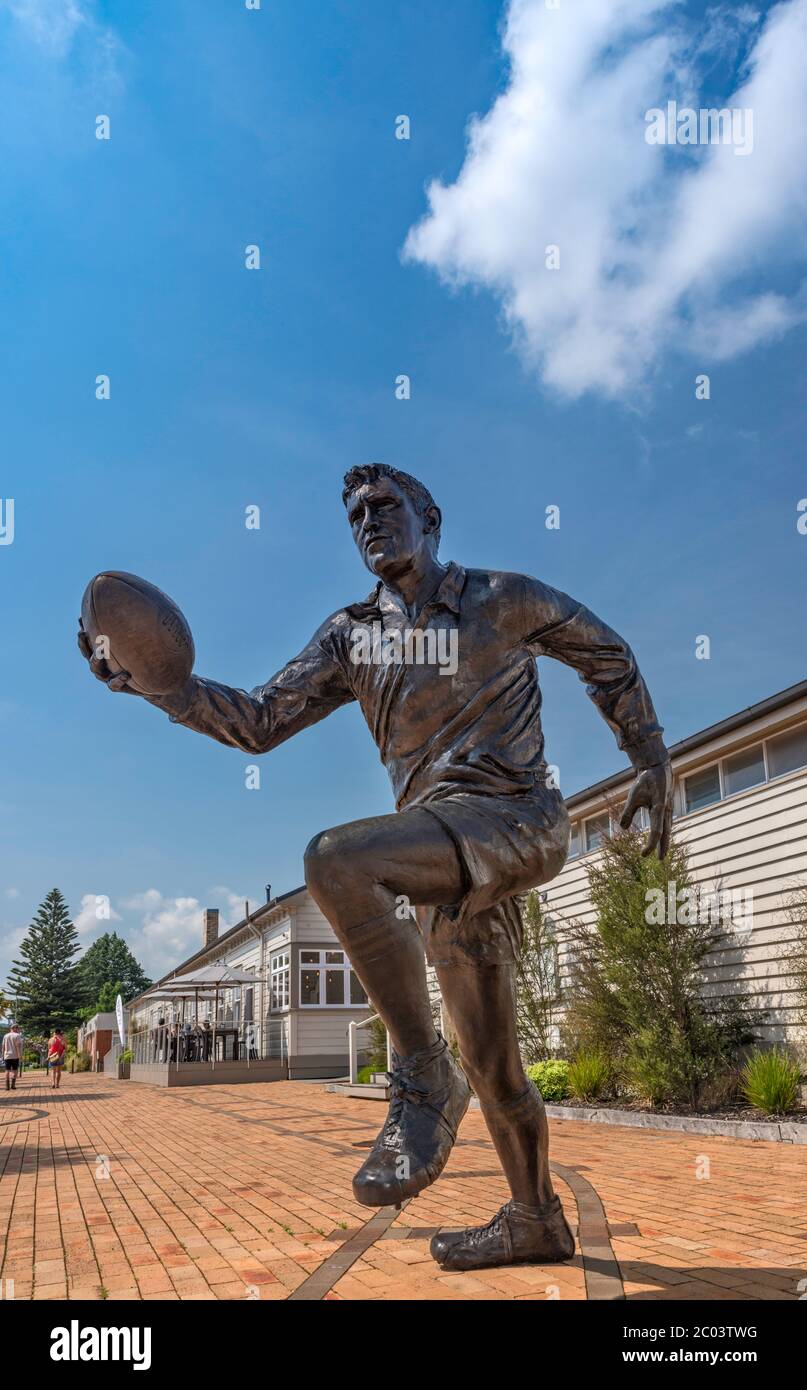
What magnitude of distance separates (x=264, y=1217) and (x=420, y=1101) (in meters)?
3.77

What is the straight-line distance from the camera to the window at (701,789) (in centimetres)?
1359

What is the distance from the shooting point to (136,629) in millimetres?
2650

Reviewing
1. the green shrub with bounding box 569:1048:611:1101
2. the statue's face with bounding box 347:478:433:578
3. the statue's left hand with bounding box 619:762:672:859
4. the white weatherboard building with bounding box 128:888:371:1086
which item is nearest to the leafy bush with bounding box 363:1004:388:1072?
the white weatherboard building with bounding box 128:888:371:1086

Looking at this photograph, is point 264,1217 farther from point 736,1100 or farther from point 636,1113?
point 736,1100

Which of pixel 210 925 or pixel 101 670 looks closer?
pixel 101 670

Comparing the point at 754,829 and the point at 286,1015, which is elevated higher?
the point at 754,829

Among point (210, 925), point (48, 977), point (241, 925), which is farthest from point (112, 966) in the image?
point (241, 925)

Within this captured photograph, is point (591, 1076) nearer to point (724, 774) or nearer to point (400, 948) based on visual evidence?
point (724, 774)

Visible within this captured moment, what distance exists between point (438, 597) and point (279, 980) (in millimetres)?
27179

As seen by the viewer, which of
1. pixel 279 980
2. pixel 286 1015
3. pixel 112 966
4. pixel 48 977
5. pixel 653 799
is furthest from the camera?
pixel 112 966

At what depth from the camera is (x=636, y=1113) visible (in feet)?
36.0
